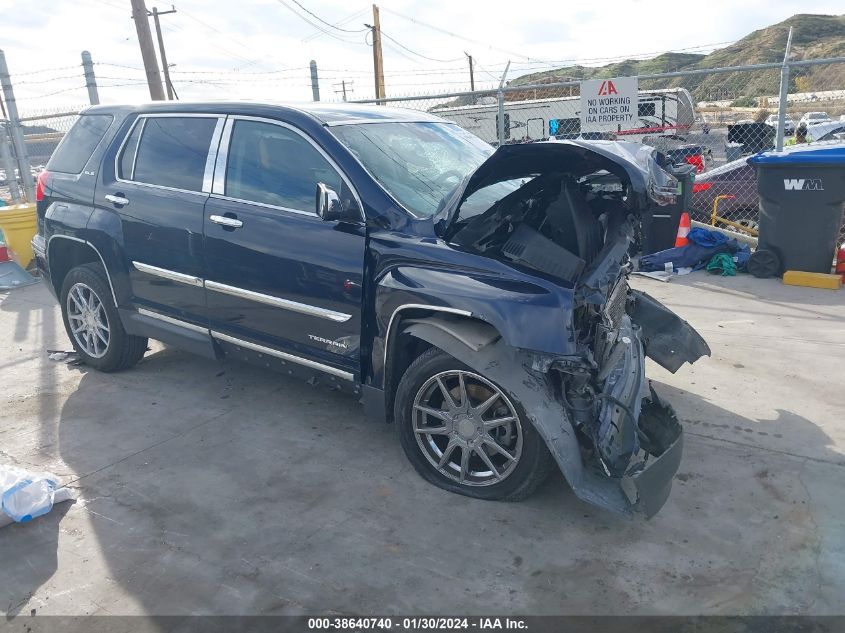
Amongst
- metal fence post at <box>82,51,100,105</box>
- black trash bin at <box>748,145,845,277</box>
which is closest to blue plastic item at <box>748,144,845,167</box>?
black trash bin at <box>748,145,845,277</box>

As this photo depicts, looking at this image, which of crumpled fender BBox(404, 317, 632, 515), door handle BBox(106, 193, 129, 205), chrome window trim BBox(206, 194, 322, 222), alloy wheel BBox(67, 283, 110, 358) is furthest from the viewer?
alloy wheel BBox(67, 283, 110, 358)

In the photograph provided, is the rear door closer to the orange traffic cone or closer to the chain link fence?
the chain link fence

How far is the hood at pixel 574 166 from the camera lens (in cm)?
326

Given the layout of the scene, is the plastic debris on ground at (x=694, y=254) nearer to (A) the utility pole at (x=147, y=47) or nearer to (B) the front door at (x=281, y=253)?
(B) the front door at (x=281, y=253)

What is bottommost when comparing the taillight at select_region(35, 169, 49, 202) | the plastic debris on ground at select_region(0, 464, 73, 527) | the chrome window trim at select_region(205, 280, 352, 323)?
the plastic debris on ground at select_region(0, 464, 73, 527)

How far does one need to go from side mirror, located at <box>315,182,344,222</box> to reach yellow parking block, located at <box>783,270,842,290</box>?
578 centimetres

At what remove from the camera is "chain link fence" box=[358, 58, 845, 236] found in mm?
9617

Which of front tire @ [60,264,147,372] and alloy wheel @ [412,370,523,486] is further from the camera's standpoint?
front tire @ [60,264,147,372]

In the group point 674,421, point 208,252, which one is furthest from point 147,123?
point 674,421

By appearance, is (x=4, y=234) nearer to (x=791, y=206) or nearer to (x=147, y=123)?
(x=147, y=123)

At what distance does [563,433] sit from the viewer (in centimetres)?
318

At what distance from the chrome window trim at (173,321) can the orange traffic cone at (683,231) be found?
620 cm

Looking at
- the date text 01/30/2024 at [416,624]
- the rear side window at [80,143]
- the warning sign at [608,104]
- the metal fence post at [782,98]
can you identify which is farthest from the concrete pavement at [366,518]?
the warning sign at [608,104]

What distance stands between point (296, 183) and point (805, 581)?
328cm
